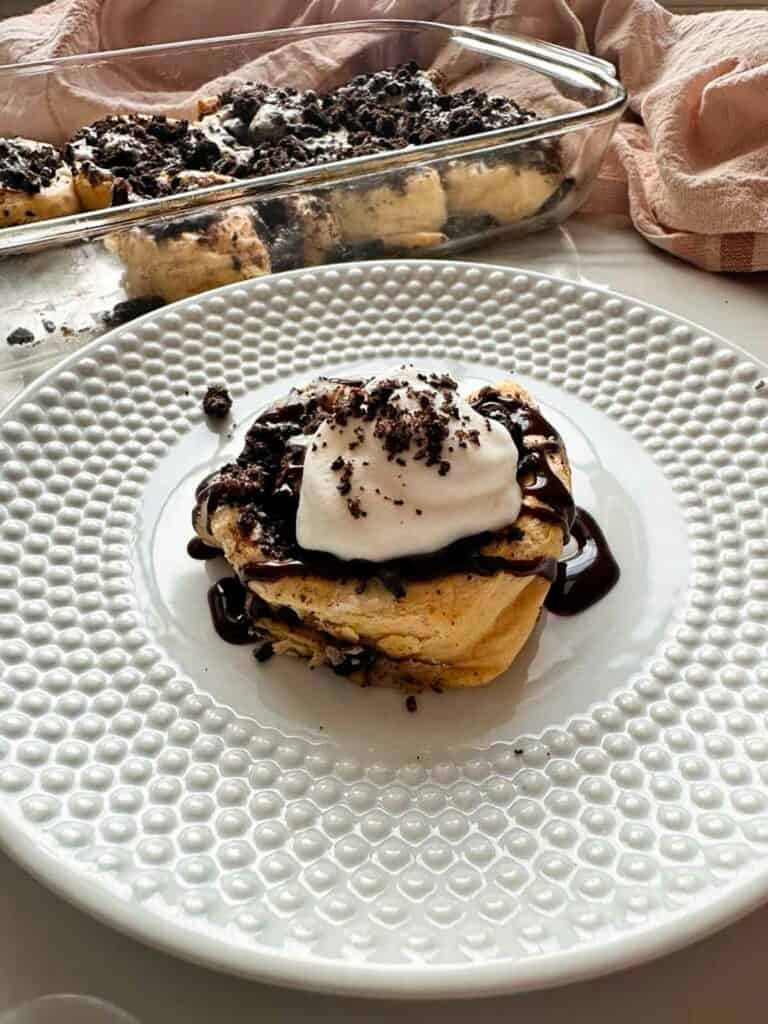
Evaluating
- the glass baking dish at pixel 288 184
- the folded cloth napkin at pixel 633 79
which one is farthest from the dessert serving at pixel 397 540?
the folded cloth napkin at pixel 633 79

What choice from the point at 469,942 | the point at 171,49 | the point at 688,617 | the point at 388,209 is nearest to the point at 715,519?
the point at 688,617

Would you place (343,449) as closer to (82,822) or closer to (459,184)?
(82,822)

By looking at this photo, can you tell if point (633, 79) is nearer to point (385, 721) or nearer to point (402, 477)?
point (402, 477)

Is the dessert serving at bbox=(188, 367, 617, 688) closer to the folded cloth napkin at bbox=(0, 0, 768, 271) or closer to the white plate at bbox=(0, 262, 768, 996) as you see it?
the white plate at bbox=(0, 262, 768, 996)

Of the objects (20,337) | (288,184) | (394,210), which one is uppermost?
(288,184)

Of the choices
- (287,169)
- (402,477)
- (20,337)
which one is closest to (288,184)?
(287,169)

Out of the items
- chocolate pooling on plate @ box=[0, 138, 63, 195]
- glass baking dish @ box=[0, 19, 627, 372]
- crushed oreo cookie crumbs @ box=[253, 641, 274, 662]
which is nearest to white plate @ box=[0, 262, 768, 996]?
crushed oreo cookie crumbs @ box=[253, 641, 274, 662]

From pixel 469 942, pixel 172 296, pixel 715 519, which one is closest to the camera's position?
pixel 469 942
